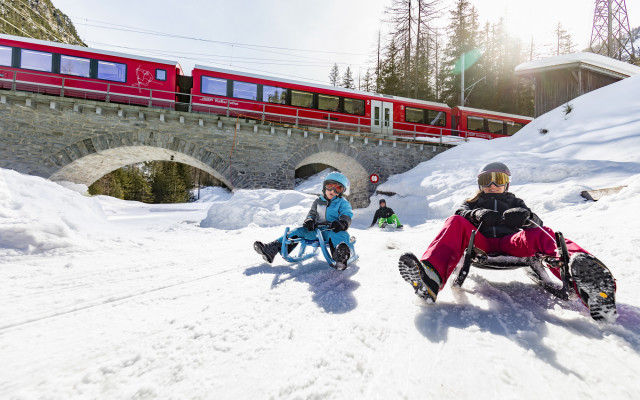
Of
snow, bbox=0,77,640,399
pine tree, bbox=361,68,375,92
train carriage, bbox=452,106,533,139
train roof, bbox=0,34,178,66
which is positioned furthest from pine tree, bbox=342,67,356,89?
snow, bbox=0,77,640,399

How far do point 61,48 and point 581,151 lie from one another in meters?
19.5

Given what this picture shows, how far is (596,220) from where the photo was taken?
362 cm

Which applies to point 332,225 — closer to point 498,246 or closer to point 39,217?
point 498,246

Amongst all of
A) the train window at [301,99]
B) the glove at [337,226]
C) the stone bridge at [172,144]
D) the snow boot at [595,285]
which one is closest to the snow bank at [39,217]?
the glove at [337,226]

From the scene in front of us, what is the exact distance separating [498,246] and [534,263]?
0.25 metres

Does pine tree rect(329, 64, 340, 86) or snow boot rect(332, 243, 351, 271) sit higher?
pine tree rect(329, 64, 340, 86)

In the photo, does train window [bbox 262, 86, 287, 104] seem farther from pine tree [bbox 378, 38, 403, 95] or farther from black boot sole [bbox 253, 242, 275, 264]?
pine tree [bbox 378, 38, 403, 95]

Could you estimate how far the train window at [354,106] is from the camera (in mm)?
13964

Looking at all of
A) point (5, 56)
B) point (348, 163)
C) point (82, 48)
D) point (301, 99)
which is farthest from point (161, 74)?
point (348, 163)

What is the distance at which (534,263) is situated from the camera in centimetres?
193

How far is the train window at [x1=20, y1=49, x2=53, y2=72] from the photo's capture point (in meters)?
9.79

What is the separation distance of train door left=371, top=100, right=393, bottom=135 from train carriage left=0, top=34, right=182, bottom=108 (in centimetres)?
991

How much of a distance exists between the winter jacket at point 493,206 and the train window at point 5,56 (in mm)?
15746

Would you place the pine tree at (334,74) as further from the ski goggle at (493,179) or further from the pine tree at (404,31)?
the ski goggle at (493,179)
